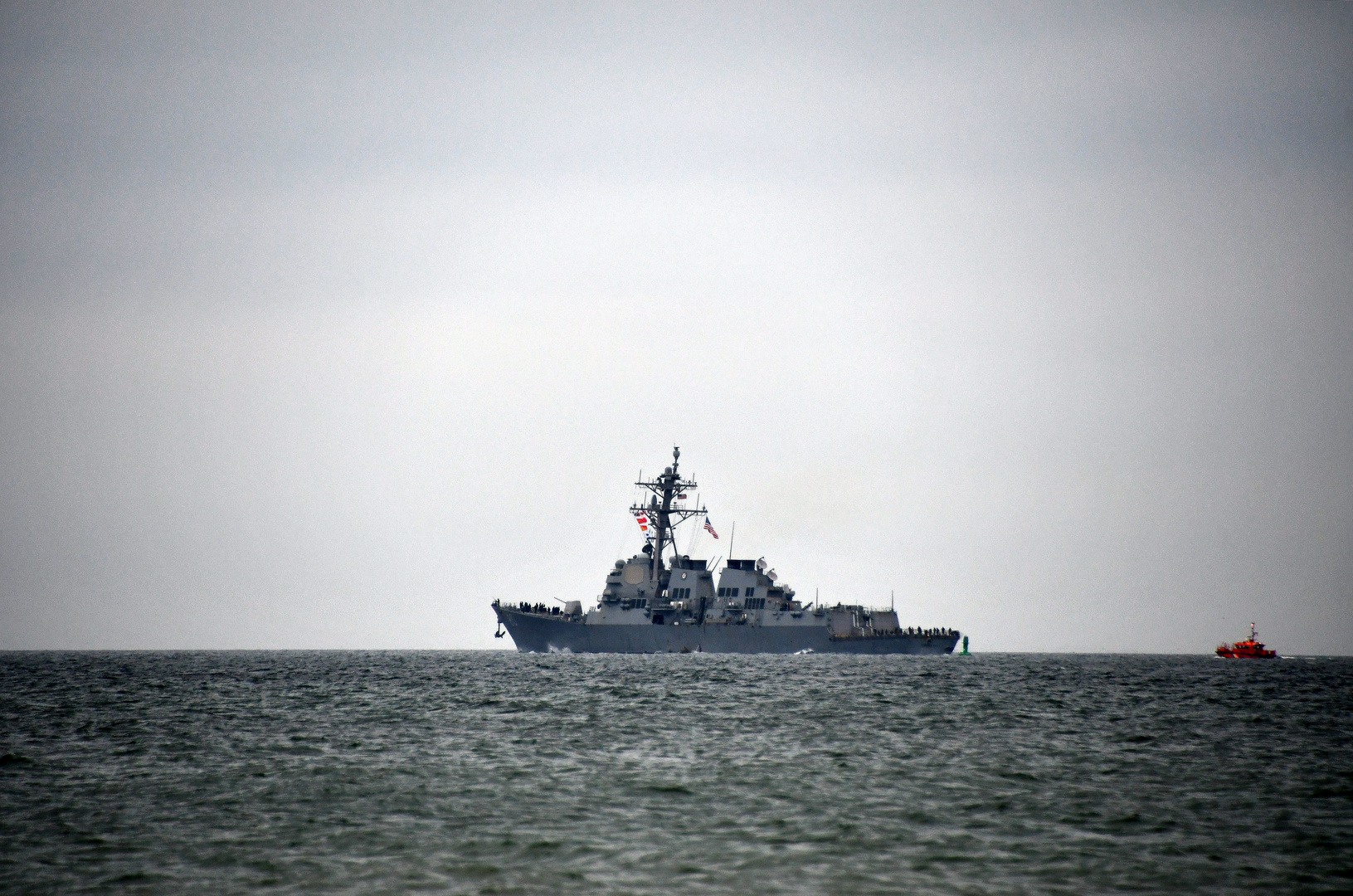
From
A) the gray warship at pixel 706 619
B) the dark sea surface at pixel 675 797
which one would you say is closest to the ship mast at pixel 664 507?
the gray warship at pixel 706 619

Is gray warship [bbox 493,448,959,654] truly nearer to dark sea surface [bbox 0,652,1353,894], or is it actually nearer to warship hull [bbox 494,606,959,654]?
warship hull [bbox 494,606,959,654]

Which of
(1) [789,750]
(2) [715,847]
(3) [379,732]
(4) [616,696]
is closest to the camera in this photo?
(2) [715,847]

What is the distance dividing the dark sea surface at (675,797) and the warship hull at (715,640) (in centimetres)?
3919

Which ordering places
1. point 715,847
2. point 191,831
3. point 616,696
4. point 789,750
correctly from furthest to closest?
point 616,696, point 789,750, point 191,831, point 715,847

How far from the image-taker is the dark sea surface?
15.0m

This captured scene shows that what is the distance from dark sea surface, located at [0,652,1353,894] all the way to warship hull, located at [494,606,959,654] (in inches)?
1543

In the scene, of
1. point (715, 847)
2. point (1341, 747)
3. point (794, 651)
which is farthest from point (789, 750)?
point (794, 651)

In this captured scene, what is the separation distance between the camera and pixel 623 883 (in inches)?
567

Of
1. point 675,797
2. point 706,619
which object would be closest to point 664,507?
point 706,619

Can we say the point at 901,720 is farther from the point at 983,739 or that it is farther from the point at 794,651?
the point at 794,651

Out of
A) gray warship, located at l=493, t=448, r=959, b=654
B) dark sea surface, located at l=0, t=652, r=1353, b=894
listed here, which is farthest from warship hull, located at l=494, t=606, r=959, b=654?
dark sea surface, located at l=0, t=652, r=1353, b=894

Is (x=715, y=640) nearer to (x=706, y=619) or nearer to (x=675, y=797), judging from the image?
(x=706, y=619)

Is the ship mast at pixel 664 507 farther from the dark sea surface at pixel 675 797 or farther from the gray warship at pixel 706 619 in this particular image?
the dark sea surface at pixel 675 797

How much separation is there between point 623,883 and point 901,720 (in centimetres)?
2133
